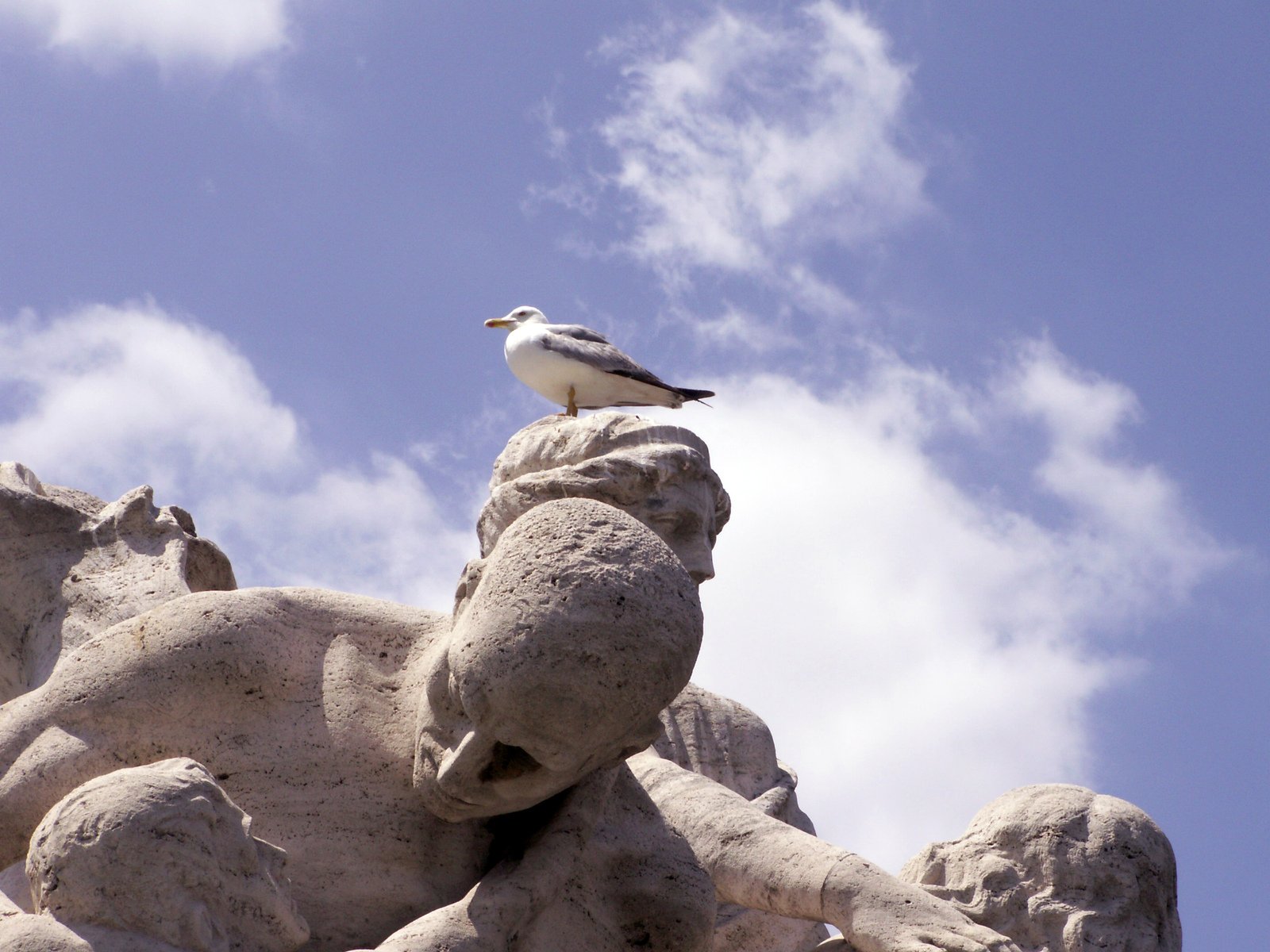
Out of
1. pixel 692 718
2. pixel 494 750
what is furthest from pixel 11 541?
pixel 494 750

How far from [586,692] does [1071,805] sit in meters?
1.99

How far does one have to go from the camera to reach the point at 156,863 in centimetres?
566

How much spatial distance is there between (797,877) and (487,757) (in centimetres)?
124

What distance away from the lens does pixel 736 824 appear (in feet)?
24.2

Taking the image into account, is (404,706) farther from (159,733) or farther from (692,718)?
(692,718)

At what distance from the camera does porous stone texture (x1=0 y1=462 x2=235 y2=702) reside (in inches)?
337

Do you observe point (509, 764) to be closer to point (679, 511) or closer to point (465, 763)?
point (465, 763)

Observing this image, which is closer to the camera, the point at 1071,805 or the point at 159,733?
the point at 159,733

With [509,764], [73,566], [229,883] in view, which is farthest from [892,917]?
[73,566]

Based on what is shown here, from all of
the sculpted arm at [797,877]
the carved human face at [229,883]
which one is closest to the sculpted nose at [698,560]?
the sculpted arm at [797,877]

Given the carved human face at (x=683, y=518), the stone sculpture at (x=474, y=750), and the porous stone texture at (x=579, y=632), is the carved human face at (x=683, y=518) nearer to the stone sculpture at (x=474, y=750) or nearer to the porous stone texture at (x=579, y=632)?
the stone sculpture at (x=474, y=750)

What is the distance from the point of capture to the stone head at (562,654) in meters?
6.03

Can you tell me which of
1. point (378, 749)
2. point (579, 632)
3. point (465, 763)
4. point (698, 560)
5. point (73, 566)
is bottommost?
point (465, 763)

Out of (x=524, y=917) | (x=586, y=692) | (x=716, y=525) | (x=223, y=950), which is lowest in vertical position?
(x=223, y=950)
